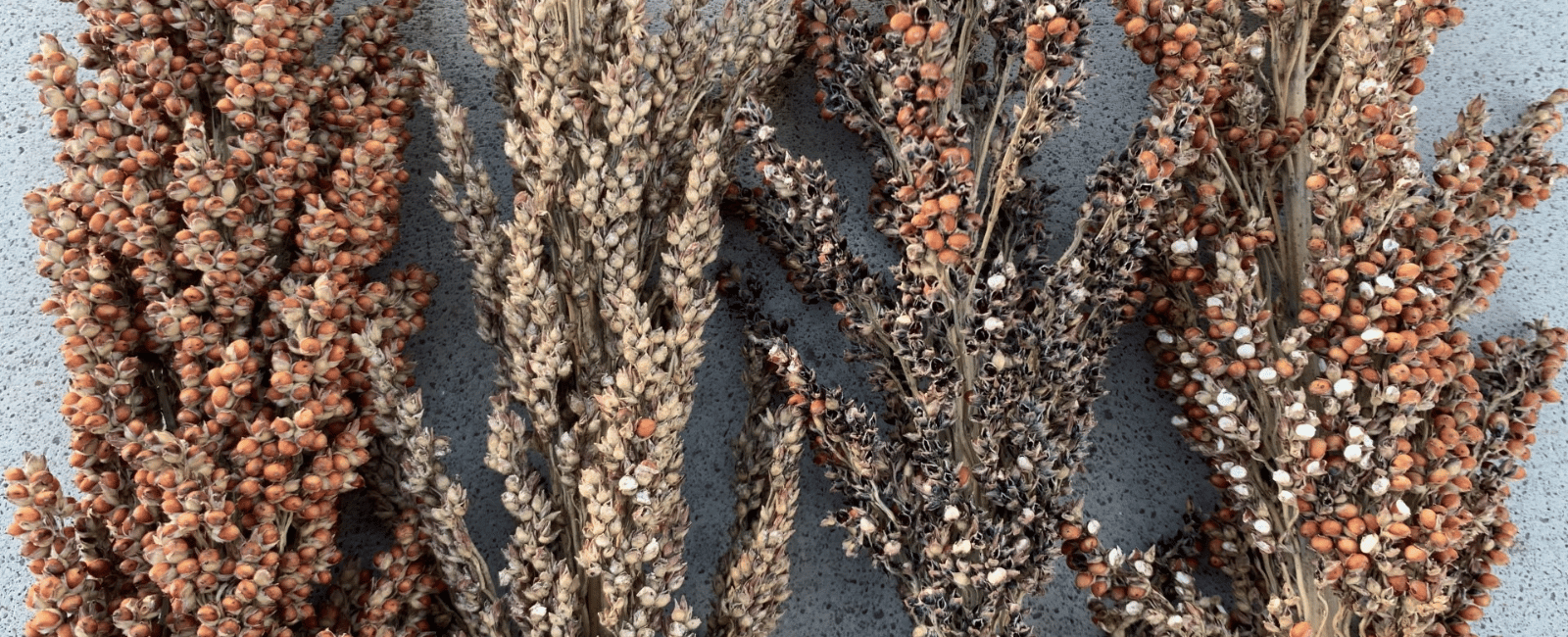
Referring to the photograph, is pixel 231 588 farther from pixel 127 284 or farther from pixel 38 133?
pixel 38 133

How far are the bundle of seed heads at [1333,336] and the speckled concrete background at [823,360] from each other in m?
0.18

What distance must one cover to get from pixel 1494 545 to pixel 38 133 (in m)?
2.90

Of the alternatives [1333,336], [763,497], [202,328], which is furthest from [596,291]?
[1333,336]

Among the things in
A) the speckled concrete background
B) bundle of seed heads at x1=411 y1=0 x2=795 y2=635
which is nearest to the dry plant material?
bundle of seed heads at x1=411 y1=0 x2=795 y2=635

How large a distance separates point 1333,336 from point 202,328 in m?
1.82

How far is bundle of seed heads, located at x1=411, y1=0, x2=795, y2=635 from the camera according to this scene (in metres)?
1.38

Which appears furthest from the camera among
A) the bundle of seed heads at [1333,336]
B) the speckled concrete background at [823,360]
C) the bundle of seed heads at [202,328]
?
the speckled concrete background at [823,360]

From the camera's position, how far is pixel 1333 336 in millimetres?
1517

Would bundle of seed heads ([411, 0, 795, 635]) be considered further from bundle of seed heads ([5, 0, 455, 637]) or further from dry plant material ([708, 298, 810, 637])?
bundle of seed heads ([5, 0, 455, 637])

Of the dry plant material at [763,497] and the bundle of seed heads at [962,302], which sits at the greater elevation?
the bundle of seed heads at [962,302]

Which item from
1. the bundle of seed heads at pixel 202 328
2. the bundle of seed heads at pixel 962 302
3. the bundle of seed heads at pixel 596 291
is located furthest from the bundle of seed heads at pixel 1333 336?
the bundle of seed heads at pixel 202 328

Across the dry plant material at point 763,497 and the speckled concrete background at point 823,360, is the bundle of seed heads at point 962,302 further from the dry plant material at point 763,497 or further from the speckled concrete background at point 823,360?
the speckled concrete background at point 823,360

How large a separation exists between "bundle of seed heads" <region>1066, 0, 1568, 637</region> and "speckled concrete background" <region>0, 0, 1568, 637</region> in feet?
0.60

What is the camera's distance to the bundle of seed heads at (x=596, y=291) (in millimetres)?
1379
